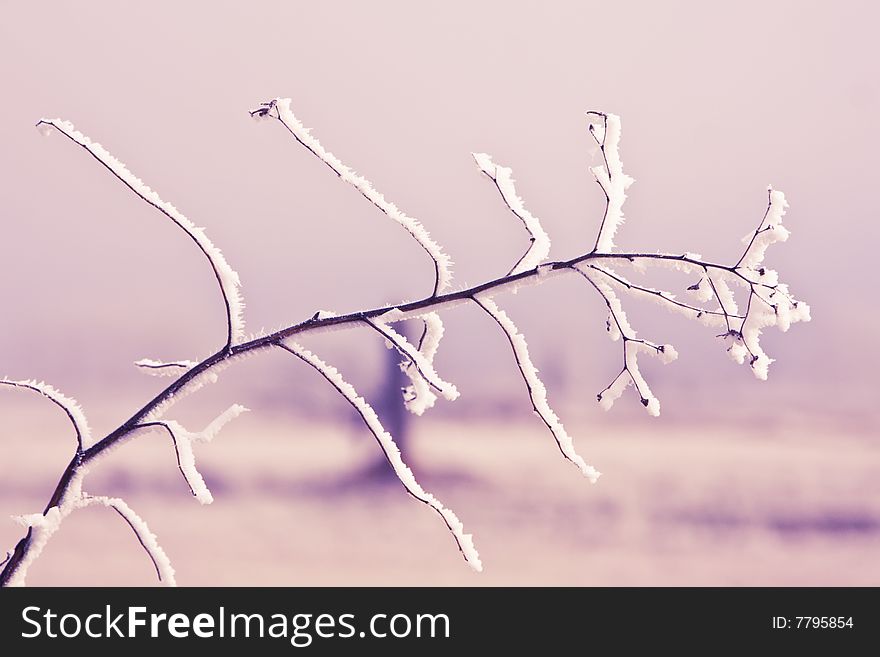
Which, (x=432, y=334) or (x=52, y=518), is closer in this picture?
(x=52, y=518)

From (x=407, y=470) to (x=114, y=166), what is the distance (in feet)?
2.58

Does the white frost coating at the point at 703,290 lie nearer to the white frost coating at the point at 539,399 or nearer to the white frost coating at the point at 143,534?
the white frost coating at the point at 539,399

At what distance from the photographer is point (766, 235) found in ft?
5.20

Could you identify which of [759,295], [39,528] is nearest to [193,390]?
[39,528]

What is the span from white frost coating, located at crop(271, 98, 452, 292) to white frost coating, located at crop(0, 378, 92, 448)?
70 centimetres

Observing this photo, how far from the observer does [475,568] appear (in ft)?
4.83

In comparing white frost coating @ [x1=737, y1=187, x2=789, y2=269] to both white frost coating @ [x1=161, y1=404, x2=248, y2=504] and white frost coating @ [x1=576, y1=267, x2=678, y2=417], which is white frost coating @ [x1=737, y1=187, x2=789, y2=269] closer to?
white frost coating @ [x1=576, y1=267, x2=678, y2=417]

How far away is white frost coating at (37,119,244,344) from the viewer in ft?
4.75

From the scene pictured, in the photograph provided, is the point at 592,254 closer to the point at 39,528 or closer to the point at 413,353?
the point at 413,353

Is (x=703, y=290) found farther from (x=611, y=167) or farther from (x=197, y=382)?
(x=197, y=382)

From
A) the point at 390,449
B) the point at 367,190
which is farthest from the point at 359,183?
the point at 390,449

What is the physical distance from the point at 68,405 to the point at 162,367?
0.66 feet
